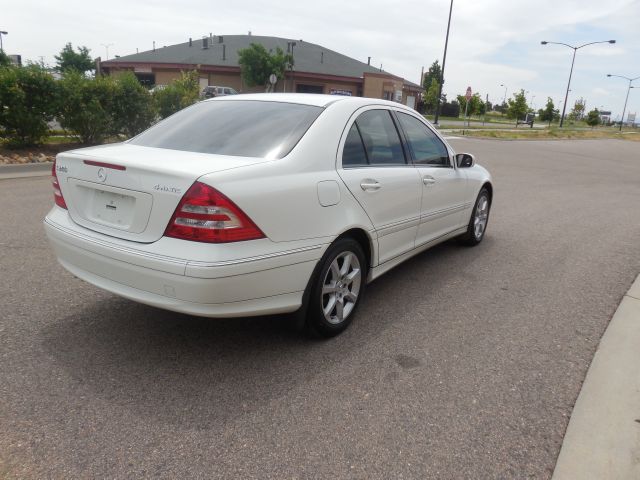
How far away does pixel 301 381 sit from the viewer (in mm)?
2992

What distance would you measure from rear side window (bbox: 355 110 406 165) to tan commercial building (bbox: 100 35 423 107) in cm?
4116

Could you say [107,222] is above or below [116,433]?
above

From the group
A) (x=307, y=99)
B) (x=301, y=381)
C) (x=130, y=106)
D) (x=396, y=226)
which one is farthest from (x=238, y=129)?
(x=130, y=106)

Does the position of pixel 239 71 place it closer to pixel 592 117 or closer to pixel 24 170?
pixel 24 170

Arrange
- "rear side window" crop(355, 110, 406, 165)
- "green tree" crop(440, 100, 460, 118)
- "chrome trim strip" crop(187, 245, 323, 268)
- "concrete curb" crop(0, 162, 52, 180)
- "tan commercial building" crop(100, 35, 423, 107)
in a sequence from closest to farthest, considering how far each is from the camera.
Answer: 1. "chrome trim strip" crop(187, 245, 323, 268)
2. "rear side window" crop(355, 110, 406, 165)
3. "concrete curb" crop(0, 162, 52, 180)
4. "tan commercial building" crop(100, 35, 423, 107)
5. "green tree" crop(440, 100, 460, 118)

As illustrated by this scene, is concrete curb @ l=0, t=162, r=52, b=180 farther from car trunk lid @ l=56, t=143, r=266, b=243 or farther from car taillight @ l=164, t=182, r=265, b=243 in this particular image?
car taillight @ l=164, t=182, r=265, b=243

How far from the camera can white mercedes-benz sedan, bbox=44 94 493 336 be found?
8.87 ft

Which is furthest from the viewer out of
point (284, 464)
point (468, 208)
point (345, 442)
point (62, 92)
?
point (62, 92)

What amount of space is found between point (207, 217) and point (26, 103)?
978 cm

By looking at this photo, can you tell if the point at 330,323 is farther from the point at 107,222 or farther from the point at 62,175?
the point at 62,175

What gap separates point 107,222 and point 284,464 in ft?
5.58

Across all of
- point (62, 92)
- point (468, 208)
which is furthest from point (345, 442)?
point (62, 92)

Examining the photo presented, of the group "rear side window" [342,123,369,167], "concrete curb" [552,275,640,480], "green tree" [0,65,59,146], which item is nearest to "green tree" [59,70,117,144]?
"green tree" [0,65,59,146]

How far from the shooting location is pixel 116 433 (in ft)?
8.03
